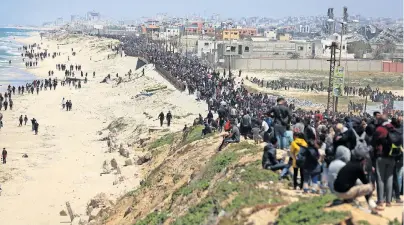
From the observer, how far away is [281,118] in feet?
44.2

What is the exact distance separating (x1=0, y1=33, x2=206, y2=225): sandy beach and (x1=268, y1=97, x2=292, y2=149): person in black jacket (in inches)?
282

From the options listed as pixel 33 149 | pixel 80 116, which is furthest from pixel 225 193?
pixel 80 116

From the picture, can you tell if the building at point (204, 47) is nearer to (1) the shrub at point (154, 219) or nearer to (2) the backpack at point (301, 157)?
(1) the shrub at point (154, 219)

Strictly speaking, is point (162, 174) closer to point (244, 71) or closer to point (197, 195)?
point (197, 195)

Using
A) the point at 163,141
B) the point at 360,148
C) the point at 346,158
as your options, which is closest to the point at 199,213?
the point at 346,158

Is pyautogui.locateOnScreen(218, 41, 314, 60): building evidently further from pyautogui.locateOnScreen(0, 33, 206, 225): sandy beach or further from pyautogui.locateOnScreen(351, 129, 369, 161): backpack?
pyautogui.locateOnScreen(351, 129, 369, 161): backpack

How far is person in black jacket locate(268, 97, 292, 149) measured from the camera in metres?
13.3

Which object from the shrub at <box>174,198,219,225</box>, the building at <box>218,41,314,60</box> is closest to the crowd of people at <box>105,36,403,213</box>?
the shrub at <box>174,198,219,225</box>

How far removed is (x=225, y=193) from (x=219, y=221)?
118 centimetres

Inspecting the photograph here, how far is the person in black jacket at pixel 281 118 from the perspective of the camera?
13.3 metres

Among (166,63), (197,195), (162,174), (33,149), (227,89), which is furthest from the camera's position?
(166,63)

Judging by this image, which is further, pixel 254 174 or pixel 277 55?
pixel 277 55

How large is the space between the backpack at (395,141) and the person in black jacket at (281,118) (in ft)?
14.8

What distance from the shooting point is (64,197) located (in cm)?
1998
